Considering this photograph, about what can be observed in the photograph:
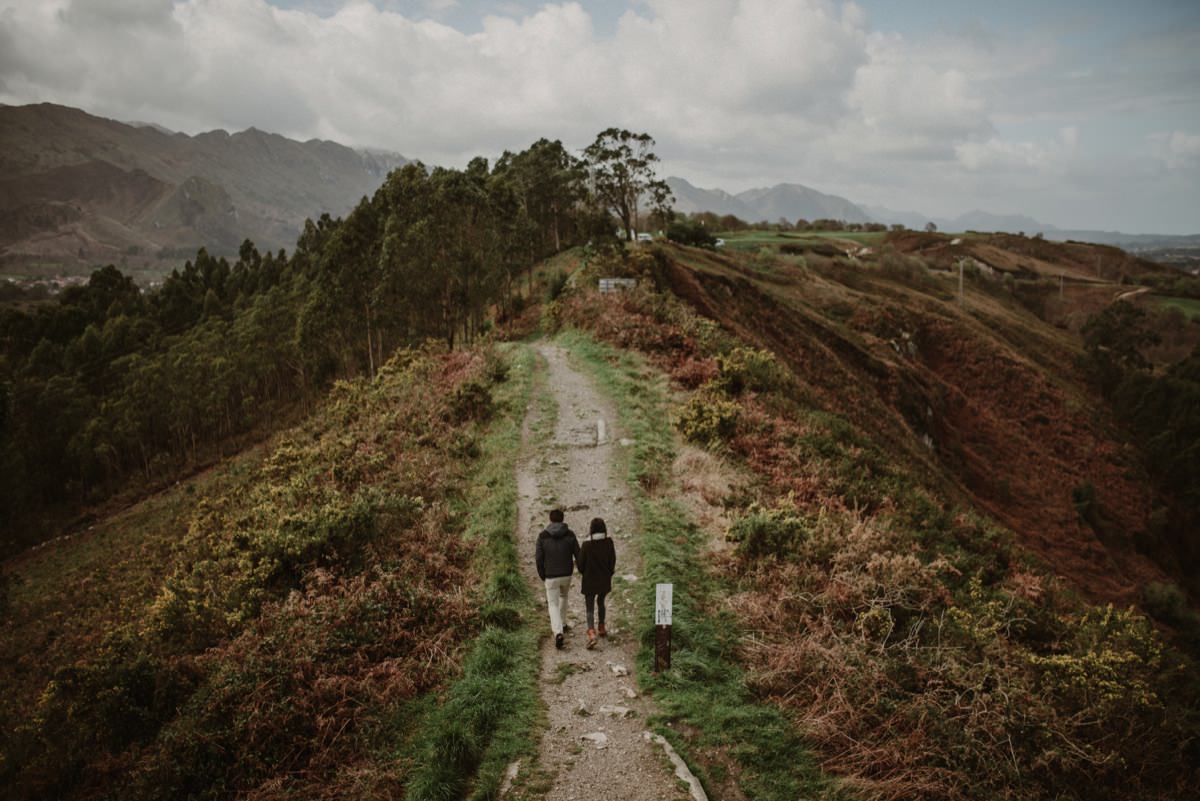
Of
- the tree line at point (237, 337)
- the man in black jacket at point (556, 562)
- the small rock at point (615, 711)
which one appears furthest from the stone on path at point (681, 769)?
the tree line at point (237, 337)

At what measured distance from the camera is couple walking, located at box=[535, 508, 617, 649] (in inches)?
385

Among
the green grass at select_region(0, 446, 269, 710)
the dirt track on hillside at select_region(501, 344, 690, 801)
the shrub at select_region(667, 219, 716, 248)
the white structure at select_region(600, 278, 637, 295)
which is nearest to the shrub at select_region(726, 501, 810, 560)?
the dirt track on hillside at select_region(501, 344, 690, 801)

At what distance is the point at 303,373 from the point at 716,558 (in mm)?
57798

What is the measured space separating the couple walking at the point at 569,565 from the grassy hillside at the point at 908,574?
172cm

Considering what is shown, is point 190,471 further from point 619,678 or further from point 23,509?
point 619,678

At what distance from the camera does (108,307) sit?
7744 cm

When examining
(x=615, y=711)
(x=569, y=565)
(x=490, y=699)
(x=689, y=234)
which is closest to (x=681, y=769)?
(x=615, y=711)

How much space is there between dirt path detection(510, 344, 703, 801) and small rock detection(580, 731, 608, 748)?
0.01 m

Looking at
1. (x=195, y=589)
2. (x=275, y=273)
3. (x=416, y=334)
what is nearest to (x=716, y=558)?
(x=195, y=589)

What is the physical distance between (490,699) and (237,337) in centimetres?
6649

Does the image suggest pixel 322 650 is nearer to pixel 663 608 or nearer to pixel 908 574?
pixel 663 608

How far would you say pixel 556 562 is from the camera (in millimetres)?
9844

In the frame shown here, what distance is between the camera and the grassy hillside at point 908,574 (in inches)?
308

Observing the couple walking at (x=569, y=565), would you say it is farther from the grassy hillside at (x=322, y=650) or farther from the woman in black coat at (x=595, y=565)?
the grassy hillside at (x=322, y=650)
